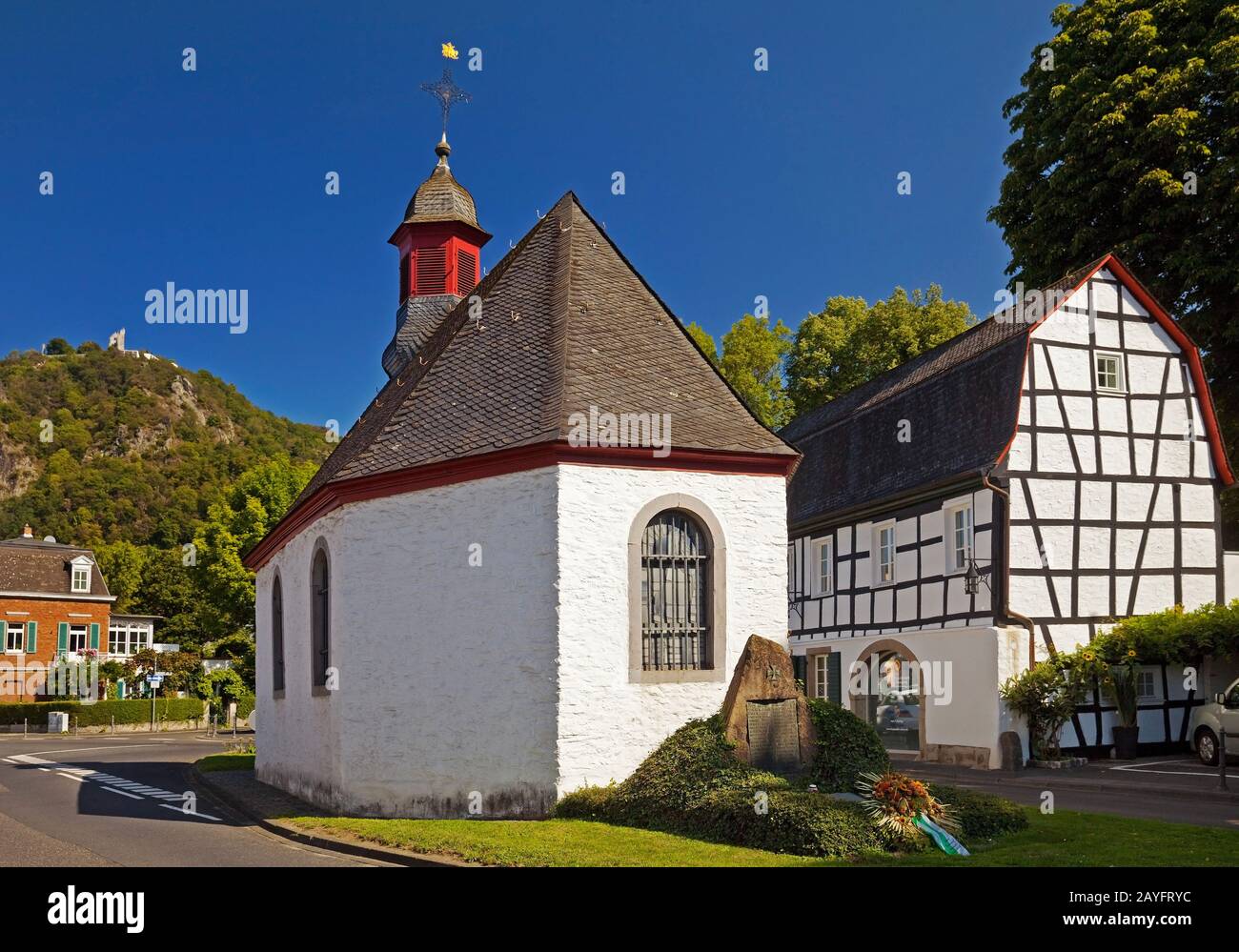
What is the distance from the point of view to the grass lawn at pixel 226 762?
23819mm

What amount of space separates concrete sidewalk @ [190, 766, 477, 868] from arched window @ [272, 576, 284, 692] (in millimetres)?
1816

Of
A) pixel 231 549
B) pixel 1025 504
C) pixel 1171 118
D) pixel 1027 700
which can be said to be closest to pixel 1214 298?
pixel 1171 118

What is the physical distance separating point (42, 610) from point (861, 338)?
4609 cm

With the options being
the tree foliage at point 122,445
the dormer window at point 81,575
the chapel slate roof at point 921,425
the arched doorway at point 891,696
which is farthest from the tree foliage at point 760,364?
the tree foliage at point 122,445

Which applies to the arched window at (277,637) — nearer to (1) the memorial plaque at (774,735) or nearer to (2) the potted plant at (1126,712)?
(1) the memorial plaque at (774,735)

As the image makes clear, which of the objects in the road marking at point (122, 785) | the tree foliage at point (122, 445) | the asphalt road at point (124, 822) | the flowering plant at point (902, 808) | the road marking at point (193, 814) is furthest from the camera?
the tree foliage at point (122, 445)

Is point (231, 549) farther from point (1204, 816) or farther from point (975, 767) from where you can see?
point (1204, 816)

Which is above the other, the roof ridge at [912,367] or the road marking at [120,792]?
the roof ridge at [912,367]

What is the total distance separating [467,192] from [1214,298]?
17.6 meters

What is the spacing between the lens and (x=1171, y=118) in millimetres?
25812

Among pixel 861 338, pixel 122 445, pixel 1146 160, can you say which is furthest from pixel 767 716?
pixel 122 445

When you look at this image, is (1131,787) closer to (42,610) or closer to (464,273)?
(464,273)

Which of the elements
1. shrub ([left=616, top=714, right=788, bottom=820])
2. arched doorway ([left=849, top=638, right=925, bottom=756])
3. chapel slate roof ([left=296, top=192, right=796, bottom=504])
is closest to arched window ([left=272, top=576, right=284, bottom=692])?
chapel slate roof ([left=296, top=192, right=796, bottom=504])

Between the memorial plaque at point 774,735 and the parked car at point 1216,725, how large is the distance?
8538 millimetres
